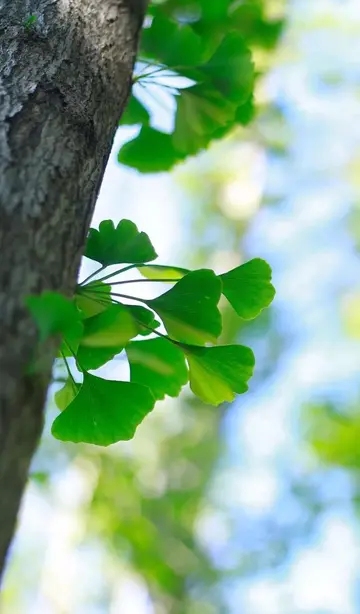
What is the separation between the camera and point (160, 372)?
1.97ft

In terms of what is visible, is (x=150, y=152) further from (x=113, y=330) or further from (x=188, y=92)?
(x=113, y=330)

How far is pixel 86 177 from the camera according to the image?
0.54 m

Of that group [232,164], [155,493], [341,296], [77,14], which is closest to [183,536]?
[155,493]

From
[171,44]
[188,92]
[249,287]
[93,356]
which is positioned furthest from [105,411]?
[171,44]

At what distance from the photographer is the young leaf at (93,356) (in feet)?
1.91

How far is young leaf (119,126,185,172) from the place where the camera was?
A: 117 centimetres

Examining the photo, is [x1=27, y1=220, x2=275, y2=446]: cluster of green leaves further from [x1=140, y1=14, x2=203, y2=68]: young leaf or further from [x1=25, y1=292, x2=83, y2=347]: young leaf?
[x1=140, y1=14, x2=203, y2=68]: young leaf

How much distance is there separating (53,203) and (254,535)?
17.0 ft

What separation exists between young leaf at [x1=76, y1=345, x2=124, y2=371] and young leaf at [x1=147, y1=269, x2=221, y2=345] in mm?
76

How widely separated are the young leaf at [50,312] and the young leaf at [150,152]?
0.78 meters

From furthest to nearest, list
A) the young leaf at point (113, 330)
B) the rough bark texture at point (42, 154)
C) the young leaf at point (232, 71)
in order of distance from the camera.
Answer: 1. the young leaf at point (232, 71)
2. the young leaf at point (113, 330)
3. the rough bark texture at point (42, 154)

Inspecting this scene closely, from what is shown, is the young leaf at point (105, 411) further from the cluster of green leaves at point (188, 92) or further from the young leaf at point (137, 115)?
the young leaf at point (137, 115)

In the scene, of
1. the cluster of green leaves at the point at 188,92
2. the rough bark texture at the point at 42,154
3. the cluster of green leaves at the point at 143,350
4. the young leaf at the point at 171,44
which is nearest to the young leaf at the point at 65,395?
the cluster of green leaves at the point at 143,350

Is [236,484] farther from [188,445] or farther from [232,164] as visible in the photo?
[232,164]
